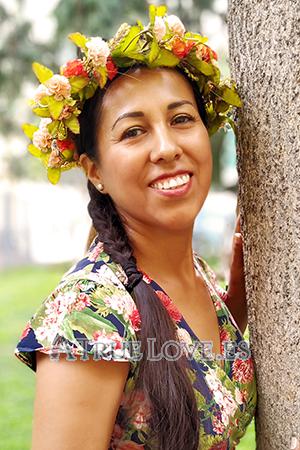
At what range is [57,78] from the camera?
6.32ft

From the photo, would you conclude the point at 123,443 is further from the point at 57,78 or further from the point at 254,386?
the point at 57,78

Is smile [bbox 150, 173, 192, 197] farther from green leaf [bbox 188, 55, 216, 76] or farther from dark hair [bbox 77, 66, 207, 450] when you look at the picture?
green leaf [bbox 188, 55, 216, 76]

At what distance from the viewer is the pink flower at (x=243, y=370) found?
202cm

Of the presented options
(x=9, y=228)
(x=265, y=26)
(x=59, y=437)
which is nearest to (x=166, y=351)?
(x=59, y=437)

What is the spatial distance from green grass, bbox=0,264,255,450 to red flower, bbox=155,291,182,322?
8.70 feet

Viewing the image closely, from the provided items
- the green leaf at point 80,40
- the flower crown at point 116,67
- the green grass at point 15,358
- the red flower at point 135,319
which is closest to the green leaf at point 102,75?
the flower crown at point 116,67

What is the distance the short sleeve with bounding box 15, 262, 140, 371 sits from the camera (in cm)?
171

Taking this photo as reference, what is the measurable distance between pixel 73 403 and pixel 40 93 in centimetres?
79

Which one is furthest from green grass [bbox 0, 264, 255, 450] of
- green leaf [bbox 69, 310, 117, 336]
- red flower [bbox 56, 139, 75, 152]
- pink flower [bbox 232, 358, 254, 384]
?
green leaf [bbox 69, 310, 117, 336]

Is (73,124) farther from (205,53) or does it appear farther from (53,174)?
(205,53)

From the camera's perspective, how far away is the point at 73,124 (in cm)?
198

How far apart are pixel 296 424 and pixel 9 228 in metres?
15.0

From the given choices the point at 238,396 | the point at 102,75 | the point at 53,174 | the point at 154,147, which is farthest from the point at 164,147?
the point at 238,396

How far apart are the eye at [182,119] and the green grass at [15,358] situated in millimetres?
2904
